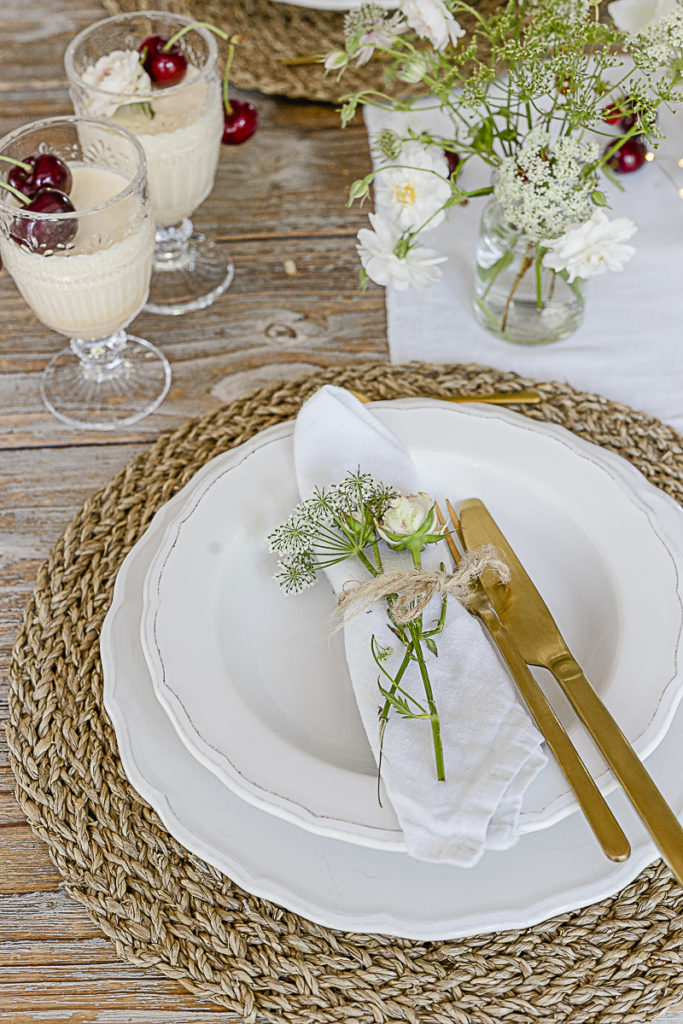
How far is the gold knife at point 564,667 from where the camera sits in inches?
24.4

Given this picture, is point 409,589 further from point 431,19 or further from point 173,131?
point 173,131

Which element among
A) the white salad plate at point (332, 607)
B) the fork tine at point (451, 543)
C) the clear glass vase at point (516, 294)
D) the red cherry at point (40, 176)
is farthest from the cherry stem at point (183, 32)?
the fork tine at point (451, 543)

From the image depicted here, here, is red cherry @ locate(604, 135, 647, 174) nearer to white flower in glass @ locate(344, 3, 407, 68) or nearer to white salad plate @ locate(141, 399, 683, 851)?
white flower in glass @ locate(344, 3, 407, 68)

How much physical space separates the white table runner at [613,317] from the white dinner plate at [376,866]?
0.47 meters

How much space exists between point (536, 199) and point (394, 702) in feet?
1.67

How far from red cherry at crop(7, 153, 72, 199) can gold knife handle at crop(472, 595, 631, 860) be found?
562mm

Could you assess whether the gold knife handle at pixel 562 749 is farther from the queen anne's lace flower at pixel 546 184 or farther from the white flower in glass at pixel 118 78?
the white flower in glass at pixel 118 78

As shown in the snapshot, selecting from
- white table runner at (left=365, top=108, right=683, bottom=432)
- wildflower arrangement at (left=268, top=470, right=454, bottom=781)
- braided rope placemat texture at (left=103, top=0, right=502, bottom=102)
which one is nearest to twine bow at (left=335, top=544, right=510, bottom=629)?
wildflower arrangement at (left=268, top=470, right=454, bottom=781)

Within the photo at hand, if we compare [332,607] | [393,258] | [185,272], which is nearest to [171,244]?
[185,272]

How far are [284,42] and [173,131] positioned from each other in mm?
364

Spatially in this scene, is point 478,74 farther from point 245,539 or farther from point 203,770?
point 203,770

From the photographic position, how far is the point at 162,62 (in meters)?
1.08

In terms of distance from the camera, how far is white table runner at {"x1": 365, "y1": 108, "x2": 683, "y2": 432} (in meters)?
1.08

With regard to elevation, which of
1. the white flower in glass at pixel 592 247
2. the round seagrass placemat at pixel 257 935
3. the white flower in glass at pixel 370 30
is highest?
the white flower in glass at pixel 370 30
